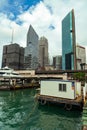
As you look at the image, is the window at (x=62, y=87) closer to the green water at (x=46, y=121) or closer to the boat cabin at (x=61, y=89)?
the boat cabin at (x=61, y=89)

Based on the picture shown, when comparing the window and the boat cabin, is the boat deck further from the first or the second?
the window

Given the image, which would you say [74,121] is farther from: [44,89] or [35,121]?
[44,89]

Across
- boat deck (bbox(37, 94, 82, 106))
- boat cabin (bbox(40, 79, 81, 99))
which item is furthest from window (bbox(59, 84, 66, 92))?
boat deck (bbox(37, 94, 82, 106))

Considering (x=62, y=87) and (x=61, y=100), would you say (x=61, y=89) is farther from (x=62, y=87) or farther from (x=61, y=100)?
(x=61, y=100)

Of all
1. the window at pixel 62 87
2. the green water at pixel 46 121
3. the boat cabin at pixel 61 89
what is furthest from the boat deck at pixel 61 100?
the window at pixel 62 87

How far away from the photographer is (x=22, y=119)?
1998 cm

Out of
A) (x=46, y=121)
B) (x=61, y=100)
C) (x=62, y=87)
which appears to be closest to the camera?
(x=46, y=121)

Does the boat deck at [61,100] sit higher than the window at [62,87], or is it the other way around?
the window at [62,87]

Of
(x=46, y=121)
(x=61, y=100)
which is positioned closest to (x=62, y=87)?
(x=61, y=100)

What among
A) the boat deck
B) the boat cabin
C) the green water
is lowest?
the green water

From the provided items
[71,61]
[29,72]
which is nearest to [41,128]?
[29,72]

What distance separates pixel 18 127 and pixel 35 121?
2690 millimetres

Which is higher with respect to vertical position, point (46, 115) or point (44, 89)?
point (44, 89)

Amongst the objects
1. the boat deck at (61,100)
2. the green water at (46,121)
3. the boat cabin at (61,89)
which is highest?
the boat cabin at (61,89)
